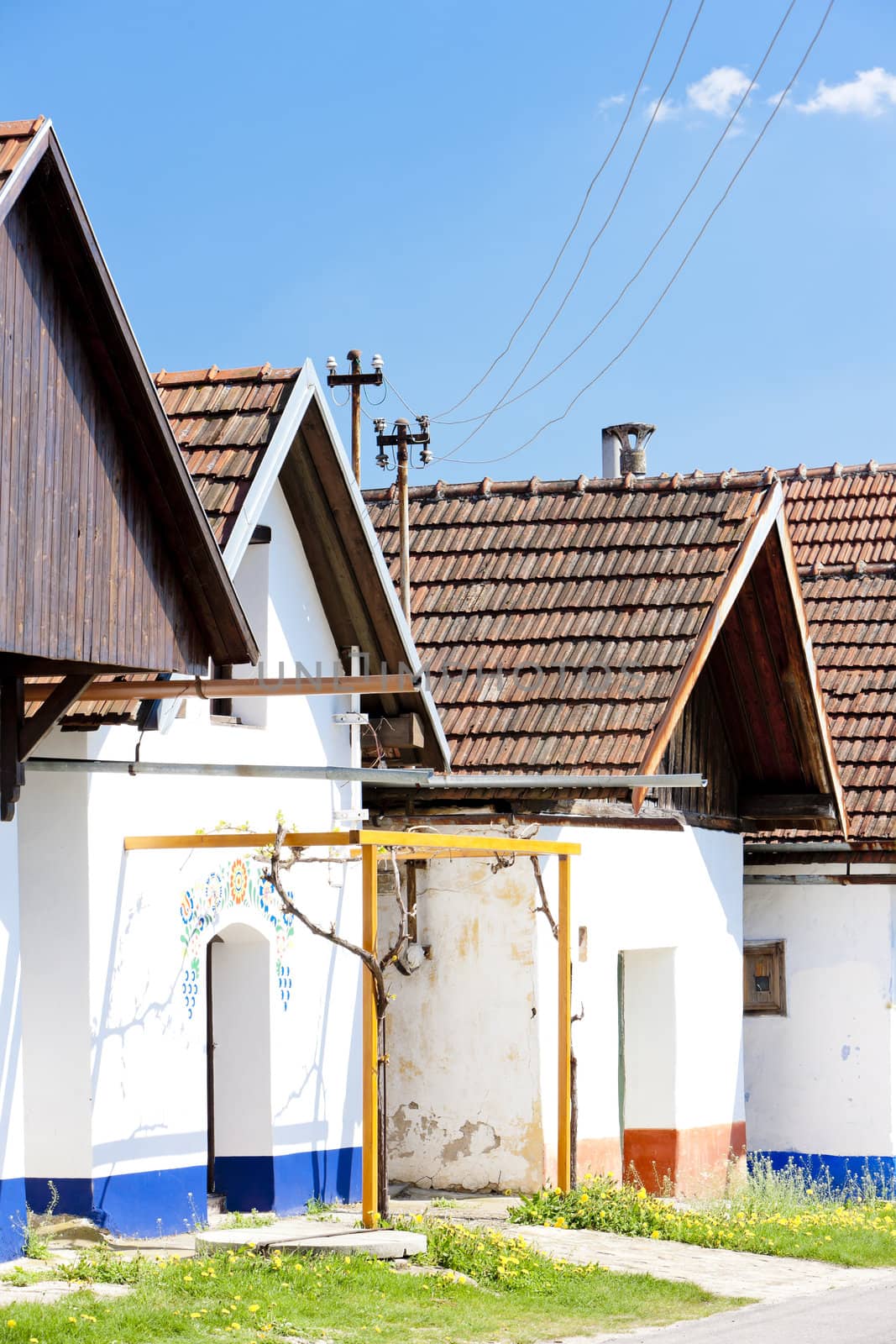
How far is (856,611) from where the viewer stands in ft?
61.7

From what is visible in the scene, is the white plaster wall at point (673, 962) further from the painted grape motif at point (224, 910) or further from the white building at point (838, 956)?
the painted grape motif at point (224, 910)

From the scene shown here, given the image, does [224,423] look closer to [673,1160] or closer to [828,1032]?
[673,1160]

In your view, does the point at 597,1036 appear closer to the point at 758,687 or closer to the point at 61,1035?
the point at 758,687

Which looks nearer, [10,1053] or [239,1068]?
[10,1053]

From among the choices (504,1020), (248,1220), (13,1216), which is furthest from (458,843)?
(13,1216)

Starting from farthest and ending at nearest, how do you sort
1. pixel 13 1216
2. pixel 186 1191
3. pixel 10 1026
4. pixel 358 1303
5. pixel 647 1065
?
1. pixel 647 1065
2. pixel 186 1191
3. pixel 10 1026
4. pixel 13 1216
5. pixel 358 1303

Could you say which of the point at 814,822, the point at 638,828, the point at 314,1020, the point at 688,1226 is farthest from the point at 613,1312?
the point at 814,822

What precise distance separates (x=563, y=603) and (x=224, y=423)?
4.31 meters

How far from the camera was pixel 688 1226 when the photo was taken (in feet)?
41.6

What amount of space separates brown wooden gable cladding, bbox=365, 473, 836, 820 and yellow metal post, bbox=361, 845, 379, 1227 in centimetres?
323

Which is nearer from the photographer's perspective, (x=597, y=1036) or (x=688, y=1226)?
(x=688, y=1226)

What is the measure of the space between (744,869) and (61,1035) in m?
8.67

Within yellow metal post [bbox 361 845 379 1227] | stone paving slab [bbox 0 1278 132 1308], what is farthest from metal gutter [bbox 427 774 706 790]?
stone paving slab [bbox 0 1278 132 1308]

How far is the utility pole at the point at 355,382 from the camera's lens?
51.9ft
